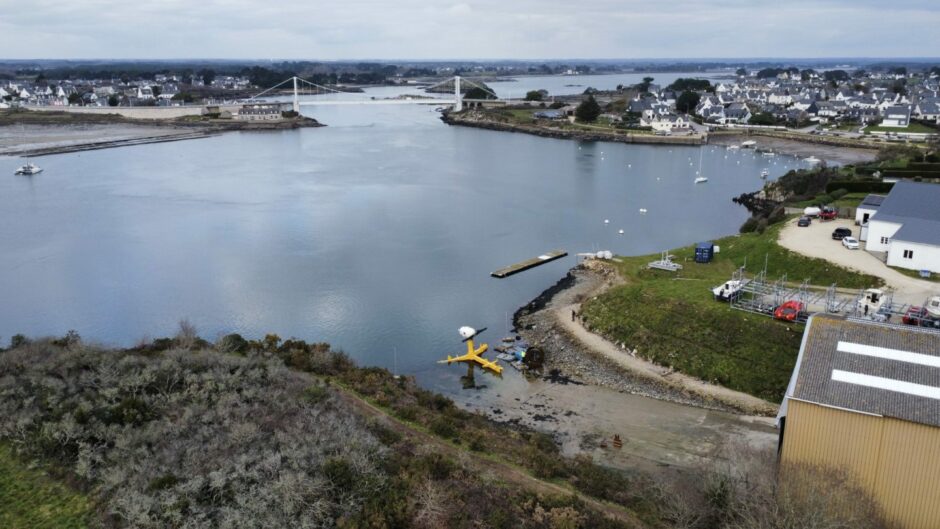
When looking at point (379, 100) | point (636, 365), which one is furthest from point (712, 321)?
point (379, 100)

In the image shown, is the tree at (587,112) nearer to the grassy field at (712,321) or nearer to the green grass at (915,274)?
the grassy field at (712,321)

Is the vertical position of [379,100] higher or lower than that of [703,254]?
higher

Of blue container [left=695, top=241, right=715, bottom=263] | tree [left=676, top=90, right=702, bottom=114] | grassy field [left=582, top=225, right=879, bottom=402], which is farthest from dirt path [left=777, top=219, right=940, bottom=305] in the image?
tree [left=676, top=90, right=702, bottom=114]

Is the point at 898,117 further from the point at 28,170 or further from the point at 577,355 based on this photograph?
the point at 28,170

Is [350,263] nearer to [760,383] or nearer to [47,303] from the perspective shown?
[47,303]

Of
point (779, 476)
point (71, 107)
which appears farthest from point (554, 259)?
point (71, 107)

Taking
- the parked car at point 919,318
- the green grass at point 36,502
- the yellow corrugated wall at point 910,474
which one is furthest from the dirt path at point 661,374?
the green grass at point 36,502
